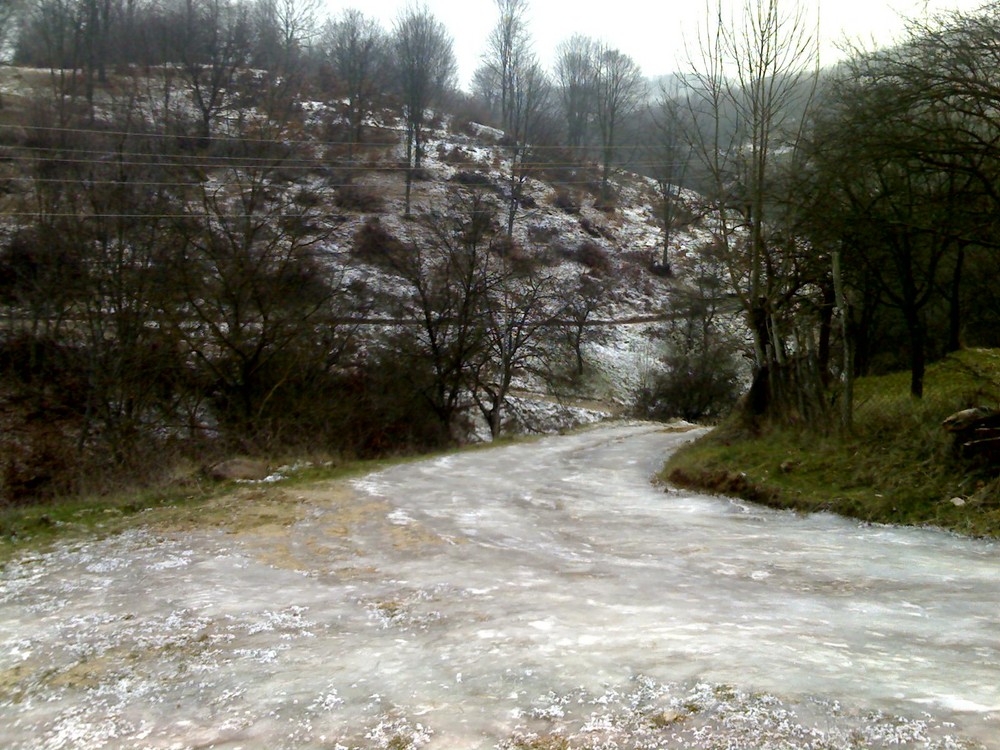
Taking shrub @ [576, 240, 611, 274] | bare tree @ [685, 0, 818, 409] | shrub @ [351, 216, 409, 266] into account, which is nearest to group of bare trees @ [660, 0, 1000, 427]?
bare tree @ [685, 0, 818, 409]

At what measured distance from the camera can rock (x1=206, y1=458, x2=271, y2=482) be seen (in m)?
13.3

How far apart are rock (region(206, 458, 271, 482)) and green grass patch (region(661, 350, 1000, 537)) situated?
7.03 metres

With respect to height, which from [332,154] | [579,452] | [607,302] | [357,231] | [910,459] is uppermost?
[332,154]

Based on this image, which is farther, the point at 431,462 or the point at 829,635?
the point at 431,462

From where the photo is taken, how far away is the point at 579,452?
2150cm

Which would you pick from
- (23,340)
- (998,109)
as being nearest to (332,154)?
(23,340)

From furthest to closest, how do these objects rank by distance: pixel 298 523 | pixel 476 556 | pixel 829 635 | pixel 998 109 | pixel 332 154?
1. pixel 332 154
2. pixel 998 109
3. pixel 298 523
4. pixel 476 556
5. pixel 829 635

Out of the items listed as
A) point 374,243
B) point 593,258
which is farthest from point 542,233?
point 374,243

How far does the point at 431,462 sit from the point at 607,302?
131 ft

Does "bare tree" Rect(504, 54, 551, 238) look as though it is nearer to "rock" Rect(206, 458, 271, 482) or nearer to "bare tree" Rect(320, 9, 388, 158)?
"bare tree" Rect(320, 9, 388, 158)

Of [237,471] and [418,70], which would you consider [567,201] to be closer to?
[418,70]

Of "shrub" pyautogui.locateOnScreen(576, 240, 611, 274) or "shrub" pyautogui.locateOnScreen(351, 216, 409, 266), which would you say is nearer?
"shrub" pyautogui.locateOnScreen(351, 216, 409, 266)

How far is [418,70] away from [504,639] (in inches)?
2813

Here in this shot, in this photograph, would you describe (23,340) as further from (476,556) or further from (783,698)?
Answer: (783,698)
